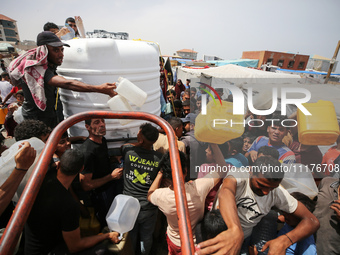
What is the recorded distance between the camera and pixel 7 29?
180 ft

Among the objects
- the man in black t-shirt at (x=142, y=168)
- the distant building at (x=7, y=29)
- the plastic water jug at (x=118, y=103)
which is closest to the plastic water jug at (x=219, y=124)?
the man in black t-shirt at (x=142, y=168)

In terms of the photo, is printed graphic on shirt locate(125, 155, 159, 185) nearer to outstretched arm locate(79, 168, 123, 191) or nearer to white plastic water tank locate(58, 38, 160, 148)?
outstretched arm locate(79, 168, 123, 191)

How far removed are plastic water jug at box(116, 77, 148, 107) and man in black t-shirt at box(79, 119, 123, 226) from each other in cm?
54

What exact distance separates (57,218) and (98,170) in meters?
0.84

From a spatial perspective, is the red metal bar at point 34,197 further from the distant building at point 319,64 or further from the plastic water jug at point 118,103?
the distant building at point 319,64

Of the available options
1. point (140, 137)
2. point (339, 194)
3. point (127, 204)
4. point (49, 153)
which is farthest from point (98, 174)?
point (339, 194)

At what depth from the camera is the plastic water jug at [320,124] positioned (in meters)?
2.26

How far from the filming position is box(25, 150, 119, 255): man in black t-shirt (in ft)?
5.16

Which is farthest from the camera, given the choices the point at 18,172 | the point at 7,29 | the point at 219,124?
the point at 7,29

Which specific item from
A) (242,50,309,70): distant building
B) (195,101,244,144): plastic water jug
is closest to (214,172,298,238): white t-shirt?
(195,101,244,144): plastic water jug

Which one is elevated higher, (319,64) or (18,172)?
(18,172)

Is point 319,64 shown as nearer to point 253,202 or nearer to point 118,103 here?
point 253,202

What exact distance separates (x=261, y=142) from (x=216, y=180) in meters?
1.78

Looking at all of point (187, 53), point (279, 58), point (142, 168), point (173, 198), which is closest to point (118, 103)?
point (142, 168)
